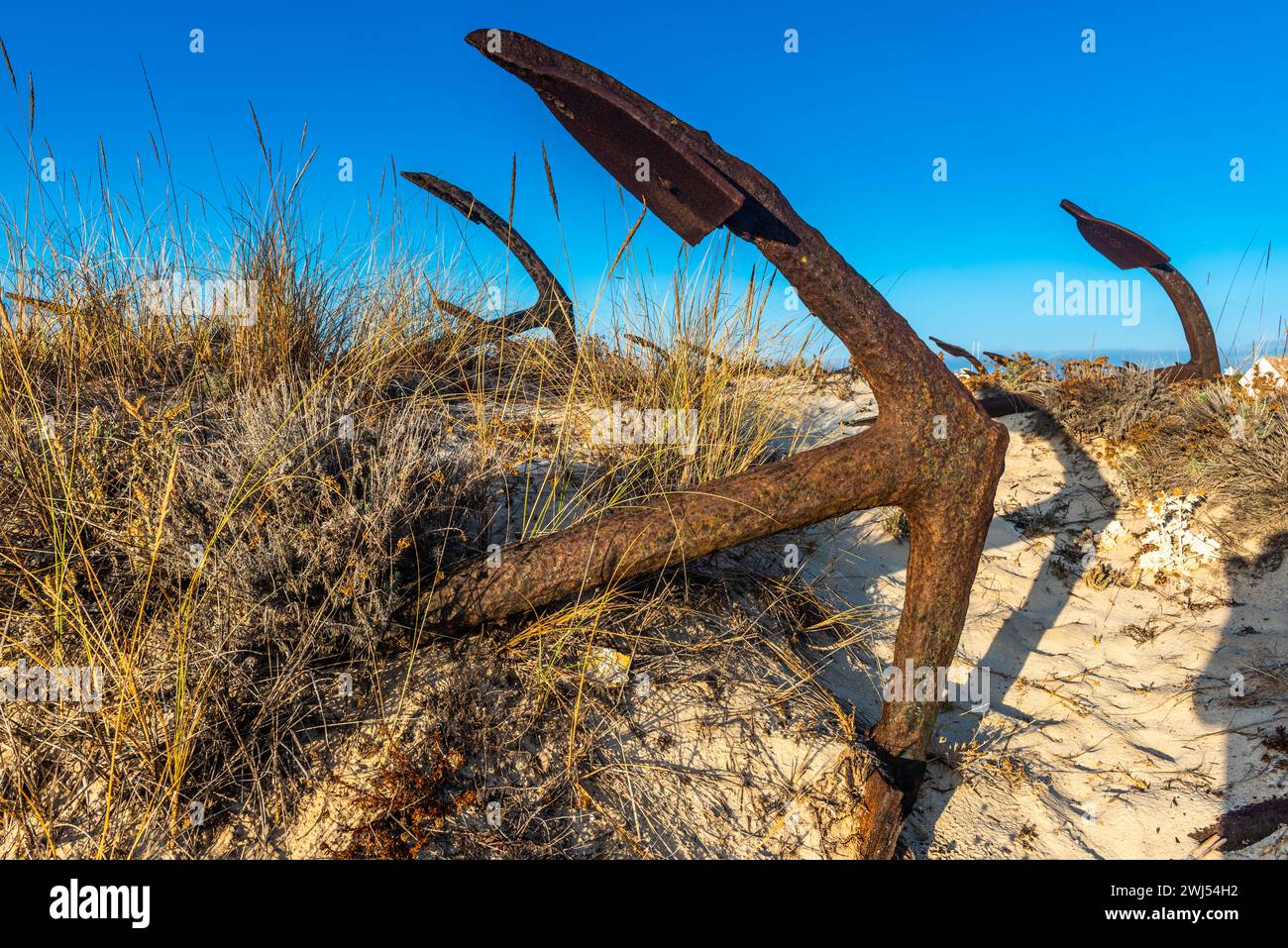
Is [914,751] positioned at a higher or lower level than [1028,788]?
higher

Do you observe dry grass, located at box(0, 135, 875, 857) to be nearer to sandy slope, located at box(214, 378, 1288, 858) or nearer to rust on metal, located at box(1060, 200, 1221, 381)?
sandy slope, located at box(214, 378, 1288, 858)

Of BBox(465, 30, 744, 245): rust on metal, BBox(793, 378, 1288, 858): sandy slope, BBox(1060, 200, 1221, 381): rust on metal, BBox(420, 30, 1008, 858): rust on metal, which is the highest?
BBox(1060, 200, 1221, 381): rust on metal

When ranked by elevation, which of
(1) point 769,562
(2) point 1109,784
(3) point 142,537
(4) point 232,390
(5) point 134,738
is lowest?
(2) point 1109,784

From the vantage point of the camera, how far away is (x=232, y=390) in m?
3.39

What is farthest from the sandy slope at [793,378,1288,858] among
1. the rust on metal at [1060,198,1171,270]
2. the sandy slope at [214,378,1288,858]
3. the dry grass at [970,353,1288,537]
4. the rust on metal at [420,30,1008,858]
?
the rust on metal at [1060,198,1171,270]

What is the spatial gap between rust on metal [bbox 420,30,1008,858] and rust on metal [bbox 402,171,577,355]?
241 cm

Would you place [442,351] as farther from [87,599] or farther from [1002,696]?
[1002,696]

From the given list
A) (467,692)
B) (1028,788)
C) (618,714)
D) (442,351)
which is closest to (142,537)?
(467,692)

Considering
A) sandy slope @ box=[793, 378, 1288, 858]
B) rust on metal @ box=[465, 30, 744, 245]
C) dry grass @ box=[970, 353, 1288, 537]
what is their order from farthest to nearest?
dry grass @ box=[970, 353, 1288, 537]
sandy slope @ box=[793, 378, 1288, 858]
rust on metal @ box=[465, 30, 744, 245]

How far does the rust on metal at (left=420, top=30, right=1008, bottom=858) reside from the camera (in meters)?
1.97

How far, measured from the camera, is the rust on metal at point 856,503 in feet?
6.46

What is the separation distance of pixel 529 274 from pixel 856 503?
11.5 ft

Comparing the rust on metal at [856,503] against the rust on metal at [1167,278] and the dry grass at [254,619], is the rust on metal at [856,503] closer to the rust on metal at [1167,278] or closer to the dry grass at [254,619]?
the dry grass at [254,619]

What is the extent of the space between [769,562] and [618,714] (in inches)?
49.2
